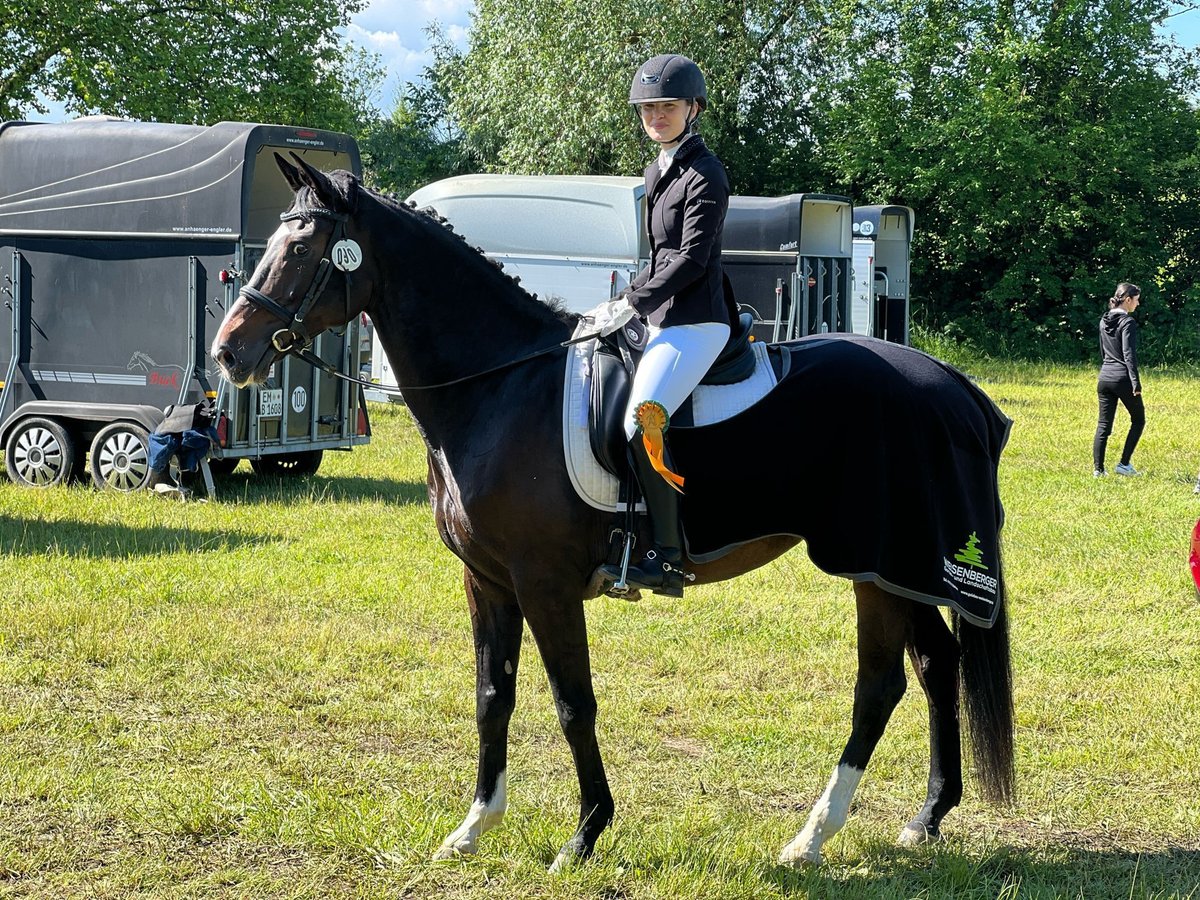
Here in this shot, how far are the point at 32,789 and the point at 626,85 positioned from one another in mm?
27445

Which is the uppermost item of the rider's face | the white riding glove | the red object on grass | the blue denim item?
the rider's face

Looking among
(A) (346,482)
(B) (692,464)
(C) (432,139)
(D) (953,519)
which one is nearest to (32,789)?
(B) (692,464)

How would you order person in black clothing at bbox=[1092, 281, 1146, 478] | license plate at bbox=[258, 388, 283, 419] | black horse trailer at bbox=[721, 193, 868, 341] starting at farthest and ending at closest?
1. black horse trailer at bbox=[721, 193, 868, 341]
2. person in black clothing at bbox=[1092, 281, 1146, 478]
3. license plate at bbox=[258, 388, 283, 419]

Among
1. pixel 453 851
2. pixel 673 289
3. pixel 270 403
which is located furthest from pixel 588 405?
Answer: pixel 270 403

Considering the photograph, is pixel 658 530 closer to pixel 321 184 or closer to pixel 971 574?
pixel 971 574

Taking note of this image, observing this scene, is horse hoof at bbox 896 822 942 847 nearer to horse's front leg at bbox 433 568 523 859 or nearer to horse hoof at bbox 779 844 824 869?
horse hoof at bbox 779 844 824 869

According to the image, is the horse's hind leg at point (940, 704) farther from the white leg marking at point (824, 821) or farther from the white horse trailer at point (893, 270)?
the white horse trailer at point (893, 270)

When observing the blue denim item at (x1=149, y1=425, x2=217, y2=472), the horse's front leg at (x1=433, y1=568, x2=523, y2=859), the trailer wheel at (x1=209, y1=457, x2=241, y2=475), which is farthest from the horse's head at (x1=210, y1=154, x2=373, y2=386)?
the trailer wheel at (x1=209, y1=457, x2=241, y2=475)

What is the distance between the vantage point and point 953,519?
14.5ft

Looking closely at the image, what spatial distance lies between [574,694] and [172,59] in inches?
1049

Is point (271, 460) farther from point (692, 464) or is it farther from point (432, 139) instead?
point (432, 139)

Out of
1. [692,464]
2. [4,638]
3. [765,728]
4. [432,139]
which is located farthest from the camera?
[432,139]

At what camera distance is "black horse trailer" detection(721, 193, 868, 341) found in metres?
19.1

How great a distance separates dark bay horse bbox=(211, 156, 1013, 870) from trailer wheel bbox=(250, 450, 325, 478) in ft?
29.1
